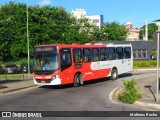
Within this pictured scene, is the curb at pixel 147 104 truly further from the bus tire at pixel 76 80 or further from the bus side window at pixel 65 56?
the bus tire at pixel 76 80

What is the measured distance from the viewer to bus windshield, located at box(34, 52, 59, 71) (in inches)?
929

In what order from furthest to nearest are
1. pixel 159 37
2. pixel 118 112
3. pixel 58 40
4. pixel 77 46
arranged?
pixel 58 40 < pixel 77 46 < pixel 159 37 < pixel 118 112

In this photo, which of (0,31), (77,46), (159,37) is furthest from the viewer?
(0,31)

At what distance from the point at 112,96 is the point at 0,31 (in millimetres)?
53830

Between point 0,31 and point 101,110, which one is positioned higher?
point 0,31

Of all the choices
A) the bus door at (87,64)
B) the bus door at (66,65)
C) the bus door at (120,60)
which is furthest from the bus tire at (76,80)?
the bus door at (120,60)

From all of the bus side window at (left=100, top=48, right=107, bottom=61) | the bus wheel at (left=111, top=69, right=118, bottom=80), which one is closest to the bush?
the bus side window at (left=100, top=48, right=107, bottom=61)

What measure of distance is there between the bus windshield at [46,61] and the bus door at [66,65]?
432 mm

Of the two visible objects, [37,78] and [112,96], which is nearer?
[112,96]

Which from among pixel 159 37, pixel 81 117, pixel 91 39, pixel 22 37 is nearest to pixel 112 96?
pixel 159 37

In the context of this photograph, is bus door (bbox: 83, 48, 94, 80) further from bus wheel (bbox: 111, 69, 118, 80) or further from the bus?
bus wheel (bbox: 111, 69, 118, 80)

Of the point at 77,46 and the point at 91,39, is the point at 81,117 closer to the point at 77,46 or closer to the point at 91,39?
the point at 77,46

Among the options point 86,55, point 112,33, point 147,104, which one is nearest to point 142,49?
point 112,33

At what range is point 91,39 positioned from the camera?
83.3 metres
